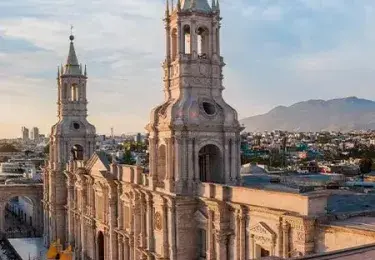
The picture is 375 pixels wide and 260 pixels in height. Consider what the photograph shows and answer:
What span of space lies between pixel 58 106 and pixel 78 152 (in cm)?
415

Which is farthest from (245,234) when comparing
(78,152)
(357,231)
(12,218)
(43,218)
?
(12,218)

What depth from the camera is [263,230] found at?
20172mm

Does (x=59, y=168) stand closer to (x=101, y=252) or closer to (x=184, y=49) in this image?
(x=101, y=252)

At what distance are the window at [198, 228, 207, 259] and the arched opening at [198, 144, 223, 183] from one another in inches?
107

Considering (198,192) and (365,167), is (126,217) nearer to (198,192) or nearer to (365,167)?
(198,192)

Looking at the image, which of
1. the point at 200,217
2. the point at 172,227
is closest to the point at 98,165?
the point at 172,227

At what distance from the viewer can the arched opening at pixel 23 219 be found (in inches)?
2114

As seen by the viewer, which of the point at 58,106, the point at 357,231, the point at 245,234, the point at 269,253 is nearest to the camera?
the point at 357,231

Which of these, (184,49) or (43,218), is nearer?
(184,49)

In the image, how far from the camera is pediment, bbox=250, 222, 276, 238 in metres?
19.9

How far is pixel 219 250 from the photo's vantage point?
2255cm

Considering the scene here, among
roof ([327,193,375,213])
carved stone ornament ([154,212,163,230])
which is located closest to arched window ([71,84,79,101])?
carved stone ornament ([154,212,163,230])

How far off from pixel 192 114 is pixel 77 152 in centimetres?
2289

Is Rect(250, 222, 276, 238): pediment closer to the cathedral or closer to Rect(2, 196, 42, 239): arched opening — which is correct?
the cathedral
